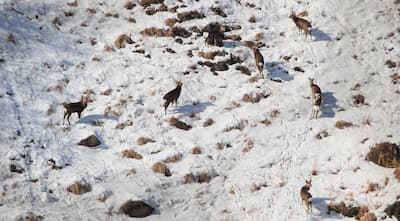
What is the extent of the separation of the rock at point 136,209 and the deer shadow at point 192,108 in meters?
5.62

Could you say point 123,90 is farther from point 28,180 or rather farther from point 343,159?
point 343,159

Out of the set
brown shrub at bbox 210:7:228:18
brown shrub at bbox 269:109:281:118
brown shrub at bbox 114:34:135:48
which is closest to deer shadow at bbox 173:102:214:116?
brown shrub at bbox 269:109:281:118

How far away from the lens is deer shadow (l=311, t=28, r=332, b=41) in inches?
938

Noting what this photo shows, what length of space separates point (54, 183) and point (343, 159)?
9.41m

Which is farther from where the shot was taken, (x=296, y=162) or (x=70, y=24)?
(x=70, y=24)

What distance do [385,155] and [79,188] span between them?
31.9 ft

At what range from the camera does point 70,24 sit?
2588 centimetres

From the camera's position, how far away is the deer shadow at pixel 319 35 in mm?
23812

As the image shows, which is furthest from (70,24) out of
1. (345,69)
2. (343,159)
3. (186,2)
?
(343,159)

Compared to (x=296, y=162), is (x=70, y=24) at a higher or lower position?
higher

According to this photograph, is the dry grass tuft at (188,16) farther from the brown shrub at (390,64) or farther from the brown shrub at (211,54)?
the brown shrub at (390,64)

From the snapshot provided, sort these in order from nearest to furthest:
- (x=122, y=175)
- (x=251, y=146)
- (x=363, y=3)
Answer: (x=122, y=175) < (x=251, y=146) < (x=363, y=3)

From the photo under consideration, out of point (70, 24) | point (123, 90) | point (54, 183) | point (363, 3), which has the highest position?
point (363, 3)

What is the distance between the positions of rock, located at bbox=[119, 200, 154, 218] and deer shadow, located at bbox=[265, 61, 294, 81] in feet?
30.0
